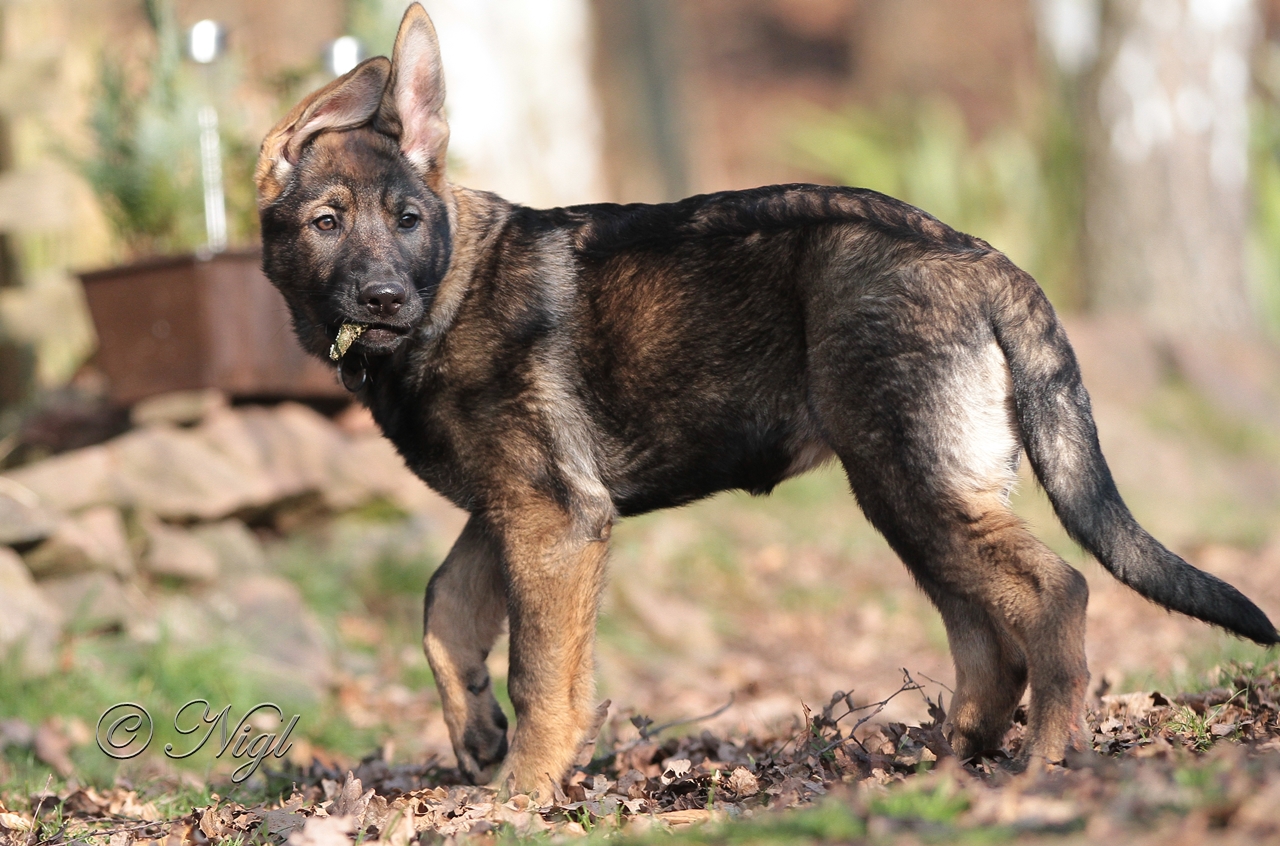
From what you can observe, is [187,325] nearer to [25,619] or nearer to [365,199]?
[25,619]

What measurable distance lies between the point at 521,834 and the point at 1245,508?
7.66 metres

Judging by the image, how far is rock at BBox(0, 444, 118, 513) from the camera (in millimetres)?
6211

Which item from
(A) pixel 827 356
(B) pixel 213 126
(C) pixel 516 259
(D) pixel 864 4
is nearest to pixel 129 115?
(B) pixel 213 126

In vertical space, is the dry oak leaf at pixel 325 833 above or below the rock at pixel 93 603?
below

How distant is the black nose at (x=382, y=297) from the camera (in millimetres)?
3738

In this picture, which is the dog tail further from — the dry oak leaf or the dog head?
the dry oak leaf

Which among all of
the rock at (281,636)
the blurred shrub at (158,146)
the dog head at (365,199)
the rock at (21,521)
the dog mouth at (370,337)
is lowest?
the rock at (281,636)

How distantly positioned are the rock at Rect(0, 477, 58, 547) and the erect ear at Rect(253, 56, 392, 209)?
95.5 inches

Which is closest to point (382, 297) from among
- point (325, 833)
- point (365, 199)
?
point (365, 199)

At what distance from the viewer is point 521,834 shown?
10.4ft

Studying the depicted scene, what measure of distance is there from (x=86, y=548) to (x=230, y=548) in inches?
35.0

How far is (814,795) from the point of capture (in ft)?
10.5

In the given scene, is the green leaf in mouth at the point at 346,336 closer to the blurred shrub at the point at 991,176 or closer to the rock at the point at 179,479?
the rock at the point at 179,479

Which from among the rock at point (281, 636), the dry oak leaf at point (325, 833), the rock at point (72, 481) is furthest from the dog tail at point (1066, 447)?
the rock at point (72, 481)
